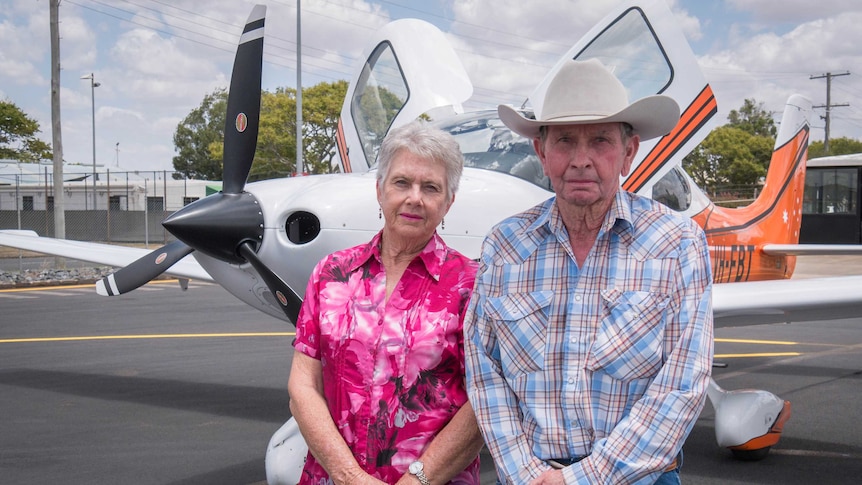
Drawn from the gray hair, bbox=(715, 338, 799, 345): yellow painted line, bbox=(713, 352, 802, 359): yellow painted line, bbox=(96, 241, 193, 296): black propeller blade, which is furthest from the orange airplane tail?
the gray hair

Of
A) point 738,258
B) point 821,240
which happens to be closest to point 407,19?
point 738,258

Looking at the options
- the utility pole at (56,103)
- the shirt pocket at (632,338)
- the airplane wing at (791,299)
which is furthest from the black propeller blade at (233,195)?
the utility pole at (56,103)

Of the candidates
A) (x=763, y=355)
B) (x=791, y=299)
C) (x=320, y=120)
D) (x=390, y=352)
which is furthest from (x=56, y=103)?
(x=320, y=120)

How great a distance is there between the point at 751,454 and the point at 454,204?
260 cm

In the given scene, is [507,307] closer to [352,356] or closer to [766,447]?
[352,356]

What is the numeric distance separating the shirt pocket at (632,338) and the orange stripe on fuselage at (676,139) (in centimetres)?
292

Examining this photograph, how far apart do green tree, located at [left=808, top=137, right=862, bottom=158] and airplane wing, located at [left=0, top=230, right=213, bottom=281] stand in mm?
83648

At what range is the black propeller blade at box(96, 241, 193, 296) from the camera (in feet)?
16.3

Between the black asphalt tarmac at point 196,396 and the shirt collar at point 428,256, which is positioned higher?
the shirt collar at point 428,256

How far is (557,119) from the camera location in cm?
196

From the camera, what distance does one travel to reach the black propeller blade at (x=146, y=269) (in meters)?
4.96

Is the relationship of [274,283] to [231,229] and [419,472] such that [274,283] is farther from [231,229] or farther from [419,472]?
[419,472]

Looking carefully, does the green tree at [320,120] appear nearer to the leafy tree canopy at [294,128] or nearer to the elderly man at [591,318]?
the leafy tree canopy at [294,128]

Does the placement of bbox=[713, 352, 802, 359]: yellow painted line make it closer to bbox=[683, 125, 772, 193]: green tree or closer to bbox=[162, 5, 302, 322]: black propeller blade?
bbox=[162, 5, 302, 322]: black propeller blade
